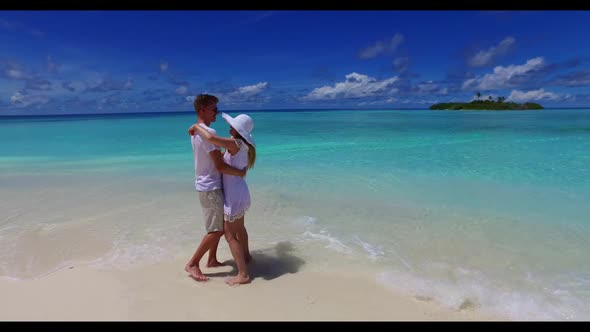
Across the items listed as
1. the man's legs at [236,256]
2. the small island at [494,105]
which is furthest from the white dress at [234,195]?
the small island at [494,105]

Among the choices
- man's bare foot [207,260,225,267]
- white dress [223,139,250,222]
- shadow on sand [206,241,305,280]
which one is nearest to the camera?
white dress [223,139,250,222]

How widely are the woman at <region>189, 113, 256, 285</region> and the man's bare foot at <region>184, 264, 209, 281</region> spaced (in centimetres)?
28

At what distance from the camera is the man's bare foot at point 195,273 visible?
3387mm

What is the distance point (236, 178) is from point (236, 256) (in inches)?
31.4

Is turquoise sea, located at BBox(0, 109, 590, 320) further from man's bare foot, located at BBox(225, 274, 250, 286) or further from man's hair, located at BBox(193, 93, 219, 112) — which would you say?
man's hair, located at BBox(193, 93, 219, 112)

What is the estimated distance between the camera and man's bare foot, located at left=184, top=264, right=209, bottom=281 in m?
3.39

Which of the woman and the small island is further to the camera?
the small island

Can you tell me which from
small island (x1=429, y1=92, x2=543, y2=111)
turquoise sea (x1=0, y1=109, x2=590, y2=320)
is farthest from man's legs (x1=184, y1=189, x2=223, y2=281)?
small island (x1=429, y1=92, x2=543, y2=111)

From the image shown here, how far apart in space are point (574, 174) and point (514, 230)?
5.37m

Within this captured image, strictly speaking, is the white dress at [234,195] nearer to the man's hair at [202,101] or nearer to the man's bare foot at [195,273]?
the man's hair at [202,101]

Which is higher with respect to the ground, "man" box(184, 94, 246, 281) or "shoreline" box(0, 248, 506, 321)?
"man" box(184, 94, 246, 281)

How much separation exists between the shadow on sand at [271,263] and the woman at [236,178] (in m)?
0.27
